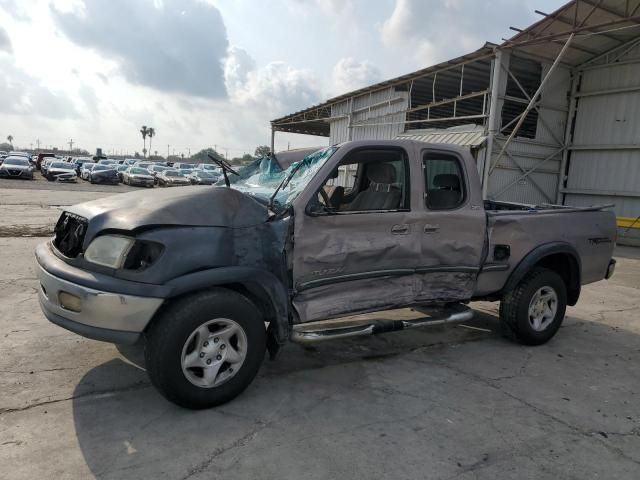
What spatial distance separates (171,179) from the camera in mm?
33000

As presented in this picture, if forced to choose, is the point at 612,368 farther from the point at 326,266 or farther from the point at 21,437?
the point at 21,437

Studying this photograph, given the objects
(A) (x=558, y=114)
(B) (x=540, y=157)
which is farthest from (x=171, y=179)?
(A) (x=558, y=114)

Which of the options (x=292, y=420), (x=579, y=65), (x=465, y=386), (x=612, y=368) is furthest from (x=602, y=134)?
(x=292, y=420)

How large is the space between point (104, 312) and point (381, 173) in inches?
102

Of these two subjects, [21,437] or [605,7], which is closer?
[21,437]

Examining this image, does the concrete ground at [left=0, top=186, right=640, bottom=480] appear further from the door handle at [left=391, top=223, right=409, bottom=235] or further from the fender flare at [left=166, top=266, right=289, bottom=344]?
the door handle at [left=391, top=223, right=409, bottom=235]

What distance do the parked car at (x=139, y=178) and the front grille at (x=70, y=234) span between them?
31.0m

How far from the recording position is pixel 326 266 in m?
3.66

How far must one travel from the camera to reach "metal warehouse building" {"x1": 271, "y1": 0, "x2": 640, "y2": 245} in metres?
14.3

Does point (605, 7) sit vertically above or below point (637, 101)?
above

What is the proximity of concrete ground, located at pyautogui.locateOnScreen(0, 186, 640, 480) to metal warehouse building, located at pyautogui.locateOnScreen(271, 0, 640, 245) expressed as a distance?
11.2m

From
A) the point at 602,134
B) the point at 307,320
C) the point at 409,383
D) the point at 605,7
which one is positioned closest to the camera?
the point at 307,320

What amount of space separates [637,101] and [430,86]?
717 cm

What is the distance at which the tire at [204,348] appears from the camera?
300 centimetres
